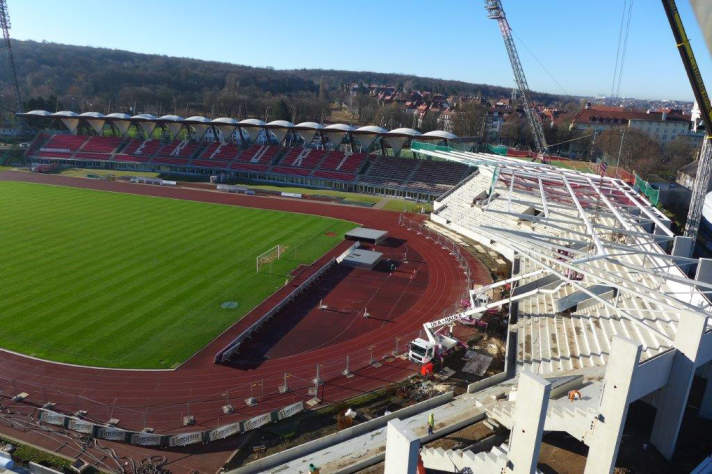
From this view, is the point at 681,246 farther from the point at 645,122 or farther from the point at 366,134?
the point at 645,122

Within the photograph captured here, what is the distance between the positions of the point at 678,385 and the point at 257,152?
78.0 meters

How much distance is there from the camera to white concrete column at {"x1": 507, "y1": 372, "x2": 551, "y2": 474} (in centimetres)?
1198

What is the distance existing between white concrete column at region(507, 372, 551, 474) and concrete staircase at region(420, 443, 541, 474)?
1340mm

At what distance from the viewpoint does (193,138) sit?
9162 cm

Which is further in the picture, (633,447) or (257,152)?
(257,152)

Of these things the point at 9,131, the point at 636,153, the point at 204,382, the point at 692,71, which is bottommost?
the point at 204,382

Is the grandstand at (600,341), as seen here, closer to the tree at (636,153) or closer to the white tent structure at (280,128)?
the tree at (636,153)

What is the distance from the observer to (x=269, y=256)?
41.3 m

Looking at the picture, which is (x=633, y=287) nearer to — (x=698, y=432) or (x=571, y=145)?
(x=698, y=432)

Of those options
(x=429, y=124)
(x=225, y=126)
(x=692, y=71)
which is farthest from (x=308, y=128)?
(x=429, y=124)

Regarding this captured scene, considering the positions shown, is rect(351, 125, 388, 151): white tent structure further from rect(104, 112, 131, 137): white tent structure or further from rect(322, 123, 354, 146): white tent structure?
rect(104, 112, 131, 137): white tent structure

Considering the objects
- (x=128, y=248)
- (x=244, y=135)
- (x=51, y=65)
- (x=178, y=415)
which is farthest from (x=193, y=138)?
(x=51, y=65)

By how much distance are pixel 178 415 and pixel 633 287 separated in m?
20.0

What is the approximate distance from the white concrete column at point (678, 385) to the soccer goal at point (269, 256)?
94.8ft
